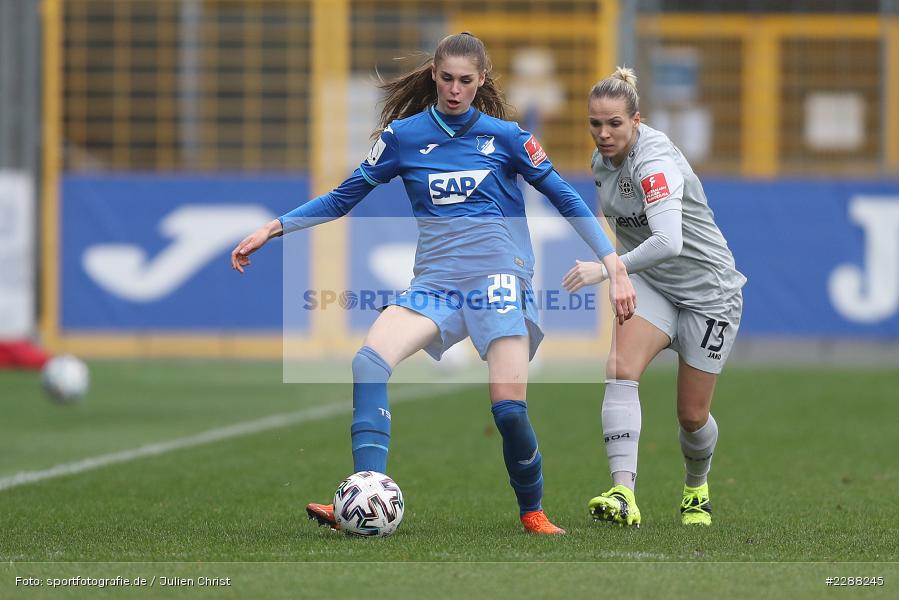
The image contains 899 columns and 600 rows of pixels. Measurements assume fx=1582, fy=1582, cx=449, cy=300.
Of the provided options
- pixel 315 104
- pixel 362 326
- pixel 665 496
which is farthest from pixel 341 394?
pixel 665 496

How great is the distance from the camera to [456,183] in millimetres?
5883

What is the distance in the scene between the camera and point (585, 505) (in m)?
6.85

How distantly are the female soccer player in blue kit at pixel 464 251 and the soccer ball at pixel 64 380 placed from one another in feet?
21.2

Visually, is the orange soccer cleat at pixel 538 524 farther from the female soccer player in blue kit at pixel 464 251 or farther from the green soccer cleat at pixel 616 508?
the green soccer cleat at pixel 616 508

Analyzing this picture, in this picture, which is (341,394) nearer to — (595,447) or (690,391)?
(595,447)

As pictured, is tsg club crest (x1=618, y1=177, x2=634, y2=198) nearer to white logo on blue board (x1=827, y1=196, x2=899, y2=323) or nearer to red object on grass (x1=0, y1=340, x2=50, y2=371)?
red object on grass (x1=0, y1=340, x2=50, y2=371)

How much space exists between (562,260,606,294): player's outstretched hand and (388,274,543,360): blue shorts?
269 millimetres

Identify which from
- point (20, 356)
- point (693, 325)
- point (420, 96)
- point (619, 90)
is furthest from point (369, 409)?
point (20, 356)

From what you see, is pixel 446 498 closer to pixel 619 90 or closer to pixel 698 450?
pixel 698 450

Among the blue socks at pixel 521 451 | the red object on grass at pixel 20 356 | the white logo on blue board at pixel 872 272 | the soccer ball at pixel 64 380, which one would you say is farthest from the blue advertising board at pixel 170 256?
the blue socks at pixel 521 451

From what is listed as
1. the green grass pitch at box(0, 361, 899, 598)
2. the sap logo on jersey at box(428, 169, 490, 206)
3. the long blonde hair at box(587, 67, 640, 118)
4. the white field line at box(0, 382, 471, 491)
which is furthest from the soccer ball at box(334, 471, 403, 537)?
the white field line at box(0, 382, 471, 491)

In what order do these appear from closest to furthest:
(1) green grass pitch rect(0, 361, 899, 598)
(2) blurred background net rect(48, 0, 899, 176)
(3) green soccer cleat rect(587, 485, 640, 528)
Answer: (1) green grass pitch rect(0, 361, 899, 598) → (3) green soccer cleat rect(587, 485, 640, 528) → (2) blurred background net rect(48, 0, 899, 176)

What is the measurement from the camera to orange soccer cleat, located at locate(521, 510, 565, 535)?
586 centimetres

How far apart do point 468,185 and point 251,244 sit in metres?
0.83
